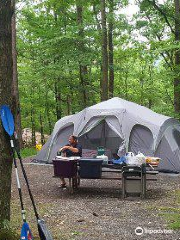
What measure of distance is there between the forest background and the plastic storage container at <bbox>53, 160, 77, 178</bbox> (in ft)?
21.5

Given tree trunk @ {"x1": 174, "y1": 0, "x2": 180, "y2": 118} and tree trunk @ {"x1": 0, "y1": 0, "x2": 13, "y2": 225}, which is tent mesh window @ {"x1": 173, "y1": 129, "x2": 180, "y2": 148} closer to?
tree trunk @ {"x1": 174, "y1": 0, "x2": 180, "y2": 118}

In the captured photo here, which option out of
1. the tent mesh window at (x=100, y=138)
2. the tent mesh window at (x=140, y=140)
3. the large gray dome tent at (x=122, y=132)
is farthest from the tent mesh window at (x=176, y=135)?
the tent mesh window at (x=100, y=138)

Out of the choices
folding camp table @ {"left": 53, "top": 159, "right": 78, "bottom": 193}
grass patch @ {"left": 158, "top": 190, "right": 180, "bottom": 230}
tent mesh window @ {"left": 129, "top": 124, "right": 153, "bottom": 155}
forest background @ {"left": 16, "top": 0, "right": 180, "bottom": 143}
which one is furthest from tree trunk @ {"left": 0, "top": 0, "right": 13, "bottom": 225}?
forest background @ {"left": 16, "top": 0, "right": 180, "bottom": 143}

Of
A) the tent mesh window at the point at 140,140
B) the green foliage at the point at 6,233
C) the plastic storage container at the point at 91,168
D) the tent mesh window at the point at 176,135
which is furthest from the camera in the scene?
the tent mesh window at the point at 176,135

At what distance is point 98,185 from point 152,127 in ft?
10.0

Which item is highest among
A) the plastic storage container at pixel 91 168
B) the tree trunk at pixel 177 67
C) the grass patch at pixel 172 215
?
the tree trunk at pixel 177 67

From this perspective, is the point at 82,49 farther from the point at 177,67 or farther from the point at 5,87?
the point at 5,87

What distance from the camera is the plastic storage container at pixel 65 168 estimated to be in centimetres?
796

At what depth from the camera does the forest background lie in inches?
629

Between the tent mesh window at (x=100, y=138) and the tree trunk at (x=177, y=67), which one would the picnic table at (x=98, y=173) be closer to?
the tent mesh window at (x=100, y=138)

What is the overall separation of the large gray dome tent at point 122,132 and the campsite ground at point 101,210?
169 centimetres

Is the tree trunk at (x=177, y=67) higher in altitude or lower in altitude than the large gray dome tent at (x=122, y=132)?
higher

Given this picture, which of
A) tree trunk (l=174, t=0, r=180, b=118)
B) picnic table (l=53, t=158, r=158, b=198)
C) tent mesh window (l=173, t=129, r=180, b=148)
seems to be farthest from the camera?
tree trunk (l=174, t=0, r=180, b=118)

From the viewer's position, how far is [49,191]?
8484mm
